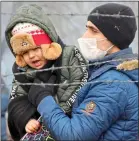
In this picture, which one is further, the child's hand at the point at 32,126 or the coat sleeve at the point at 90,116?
the child's hand at the point at 32,126

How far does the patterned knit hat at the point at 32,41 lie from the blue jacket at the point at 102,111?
0.25 metres

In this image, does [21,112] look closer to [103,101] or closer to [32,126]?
[32,126]

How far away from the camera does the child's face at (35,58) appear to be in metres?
2.36

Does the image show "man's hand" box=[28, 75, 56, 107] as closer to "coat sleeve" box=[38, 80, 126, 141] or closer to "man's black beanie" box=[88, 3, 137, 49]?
"coat sleeve" box=[38, 80, 126, 141]

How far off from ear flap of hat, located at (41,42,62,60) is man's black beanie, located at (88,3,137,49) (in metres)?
0.22

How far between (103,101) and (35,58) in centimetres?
44

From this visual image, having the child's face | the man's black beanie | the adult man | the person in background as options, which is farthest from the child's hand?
the person in background

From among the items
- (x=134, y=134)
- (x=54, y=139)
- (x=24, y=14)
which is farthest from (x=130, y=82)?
(x=24, y=14)

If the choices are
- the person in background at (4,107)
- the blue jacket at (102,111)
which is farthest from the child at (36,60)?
the person in background at (4,107)

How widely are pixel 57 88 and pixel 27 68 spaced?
0.20 meters

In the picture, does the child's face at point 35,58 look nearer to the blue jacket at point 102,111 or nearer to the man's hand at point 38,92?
the man's hand at point 38,92

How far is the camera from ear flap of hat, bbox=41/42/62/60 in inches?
92.2

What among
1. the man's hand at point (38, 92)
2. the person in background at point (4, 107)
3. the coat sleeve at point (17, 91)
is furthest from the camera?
the person in background at point (4, 107)

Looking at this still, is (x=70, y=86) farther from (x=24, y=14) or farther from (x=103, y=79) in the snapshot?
(x=24, y=14)
